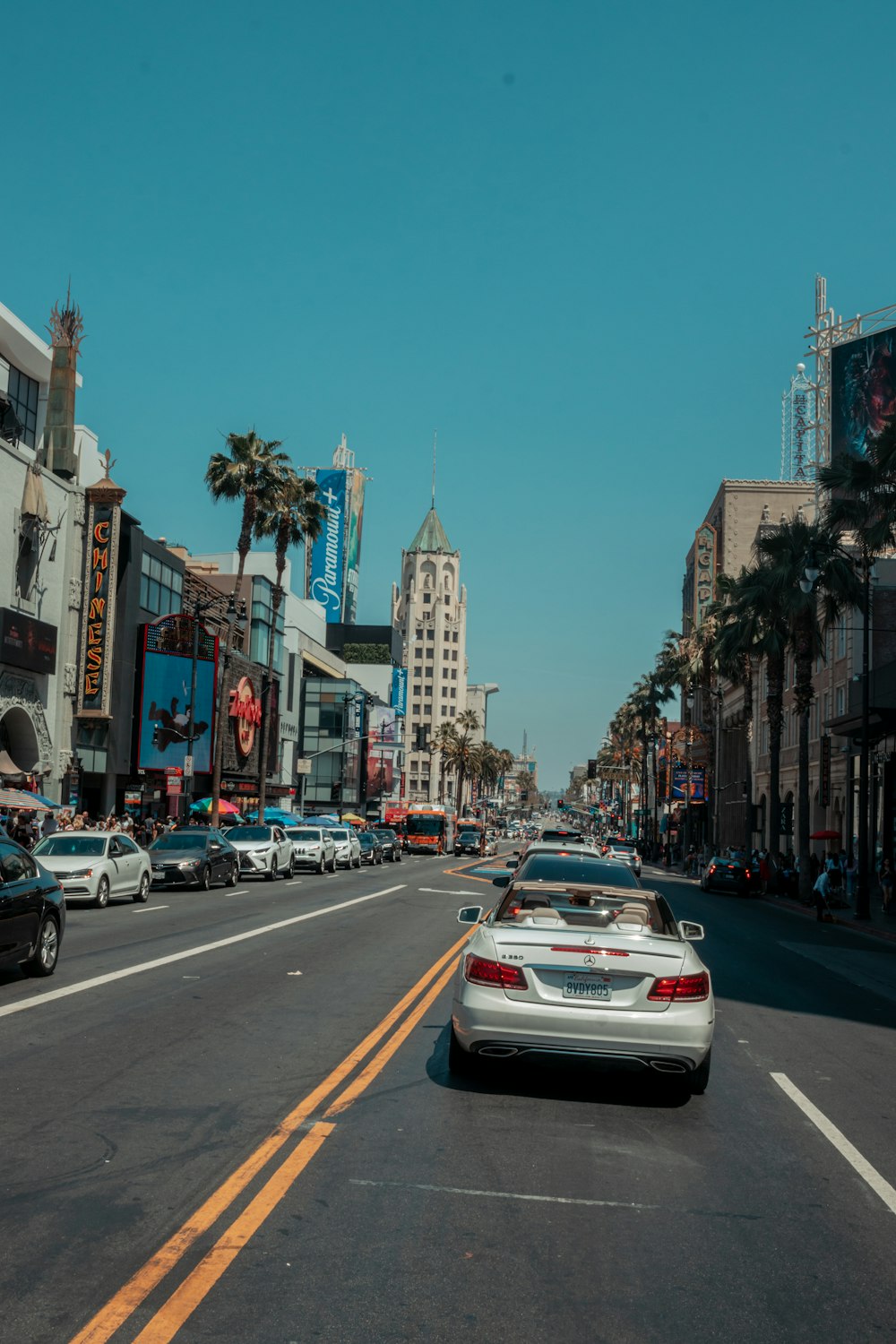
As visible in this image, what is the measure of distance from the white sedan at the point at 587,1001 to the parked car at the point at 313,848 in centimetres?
3548

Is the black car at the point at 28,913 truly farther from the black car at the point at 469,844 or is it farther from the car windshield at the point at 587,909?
the black car at the point at 469,844

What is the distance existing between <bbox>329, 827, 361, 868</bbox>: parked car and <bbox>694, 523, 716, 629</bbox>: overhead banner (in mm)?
59160

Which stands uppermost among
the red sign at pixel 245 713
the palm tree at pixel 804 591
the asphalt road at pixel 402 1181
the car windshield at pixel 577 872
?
the palm tree at pixel 804 591

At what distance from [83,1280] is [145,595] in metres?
53.7

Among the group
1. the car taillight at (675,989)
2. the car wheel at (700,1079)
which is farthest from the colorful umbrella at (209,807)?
the car taillight at (675,989)

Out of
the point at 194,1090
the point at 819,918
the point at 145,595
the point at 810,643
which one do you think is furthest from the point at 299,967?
the point at 145,595

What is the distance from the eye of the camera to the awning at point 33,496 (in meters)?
43.5

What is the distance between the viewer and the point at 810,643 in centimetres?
4581

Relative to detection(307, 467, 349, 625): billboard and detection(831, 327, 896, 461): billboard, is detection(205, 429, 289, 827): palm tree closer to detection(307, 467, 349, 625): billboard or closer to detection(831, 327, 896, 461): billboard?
detection(831, 327, 896, 461): billboard

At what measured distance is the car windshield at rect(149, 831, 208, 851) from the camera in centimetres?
3316

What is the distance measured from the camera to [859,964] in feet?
74.2

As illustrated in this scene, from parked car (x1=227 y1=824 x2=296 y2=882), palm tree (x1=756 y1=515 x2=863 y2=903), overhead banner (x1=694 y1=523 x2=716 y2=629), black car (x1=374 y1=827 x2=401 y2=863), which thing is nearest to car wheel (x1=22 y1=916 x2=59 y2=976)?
parked car (x1=227 y1=824 x2=296 y2=882)

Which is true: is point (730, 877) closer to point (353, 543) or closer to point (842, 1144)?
point (842, 1144)

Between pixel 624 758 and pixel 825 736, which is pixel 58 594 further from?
pixel 624 758
